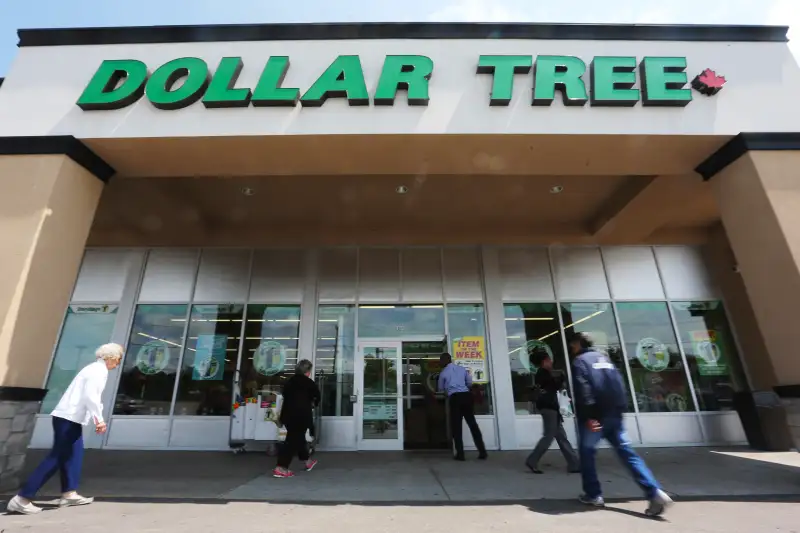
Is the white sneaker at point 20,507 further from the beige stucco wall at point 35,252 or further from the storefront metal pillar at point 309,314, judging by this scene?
the storefront metal pillar at point 309,314

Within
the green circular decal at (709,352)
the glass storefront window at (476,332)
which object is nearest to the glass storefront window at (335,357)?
the glass storefront window at (476,332)

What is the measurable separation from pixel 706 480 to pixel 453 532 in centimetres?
389

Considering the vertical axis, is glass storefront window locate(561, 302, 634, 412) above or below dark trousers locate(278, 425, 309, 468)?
above

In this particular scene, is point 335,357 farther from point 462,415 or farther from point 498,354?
point 498,354

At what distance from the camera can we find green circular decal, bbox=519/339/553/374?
897 centimetres

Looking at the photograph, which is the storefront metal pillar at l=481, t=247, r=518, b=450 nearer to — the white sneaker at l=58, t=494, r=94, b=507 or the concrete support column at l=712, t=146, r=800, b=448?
the concrete support column at l=712, t=146, r=800, b=448

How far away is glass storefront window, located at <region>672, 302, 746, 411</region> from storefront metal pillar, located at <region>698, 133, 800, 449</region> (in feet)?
11.4

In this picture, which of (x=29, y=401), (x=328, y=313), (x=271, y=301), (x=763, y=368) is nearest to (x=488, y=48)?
(x=328, y=313)

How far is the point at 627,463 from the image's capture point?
378 centimetres

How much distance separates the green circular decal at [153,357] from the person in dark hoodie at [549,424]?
25.5ft

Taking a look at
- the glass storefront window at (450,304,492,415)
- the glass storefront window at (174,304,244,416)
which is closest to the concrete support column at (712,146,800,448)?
the glass storefront window at (450,304,492,415)

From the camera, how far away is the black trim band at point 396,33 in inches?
253

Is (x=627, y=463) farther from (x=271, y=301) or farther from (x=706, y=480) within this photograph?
(x=271, y=301)

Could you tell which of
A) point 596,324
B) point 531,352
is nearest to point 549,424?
point 531,352
